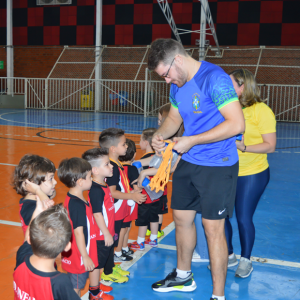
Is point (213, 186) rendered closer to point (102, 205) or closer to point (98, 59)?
point (102, 205)

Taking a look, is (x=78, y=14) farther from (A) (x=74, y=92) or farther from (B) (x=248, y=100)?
(B) (x=248, y=100)

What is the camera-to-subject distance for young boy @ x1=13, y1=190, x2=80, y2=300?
4.87ft

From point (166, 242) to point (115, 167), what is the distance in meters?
1.08

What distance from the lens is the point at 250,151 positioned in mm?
2904

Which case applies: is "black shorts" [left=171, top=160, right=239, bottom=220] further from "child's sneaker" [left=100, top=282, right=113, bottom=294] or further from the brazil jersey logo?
"child's sneaker" [left=100, top=282, right=113, bottom=294]

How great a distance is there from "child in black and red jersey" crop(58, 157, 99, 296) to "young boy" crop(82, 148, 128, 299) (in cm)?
12

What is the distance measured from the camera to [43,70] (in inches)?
825

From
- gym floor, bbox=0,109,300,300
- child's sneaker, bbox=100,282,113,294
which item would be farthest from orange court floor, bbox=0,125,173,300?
child's sneaker, bbox=100,282,113,294

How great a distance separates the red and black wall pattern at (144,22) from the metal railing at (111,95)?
241 centimetres

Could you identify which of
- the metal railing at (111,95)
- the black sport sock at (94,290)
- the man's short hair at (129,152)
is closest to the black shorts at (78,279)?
the black sport sock at (94,290)

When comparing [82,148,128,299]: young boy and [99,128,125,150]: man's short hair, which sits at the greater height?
[99,128,125,150]: man's short hair

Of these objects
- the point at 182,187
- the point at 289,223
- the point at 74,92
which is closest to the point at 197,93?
the point at 182,187

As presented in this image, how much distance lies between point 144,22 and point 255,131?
17562mm

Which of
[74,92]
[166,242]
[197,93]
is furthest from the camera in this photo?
[74,92]
